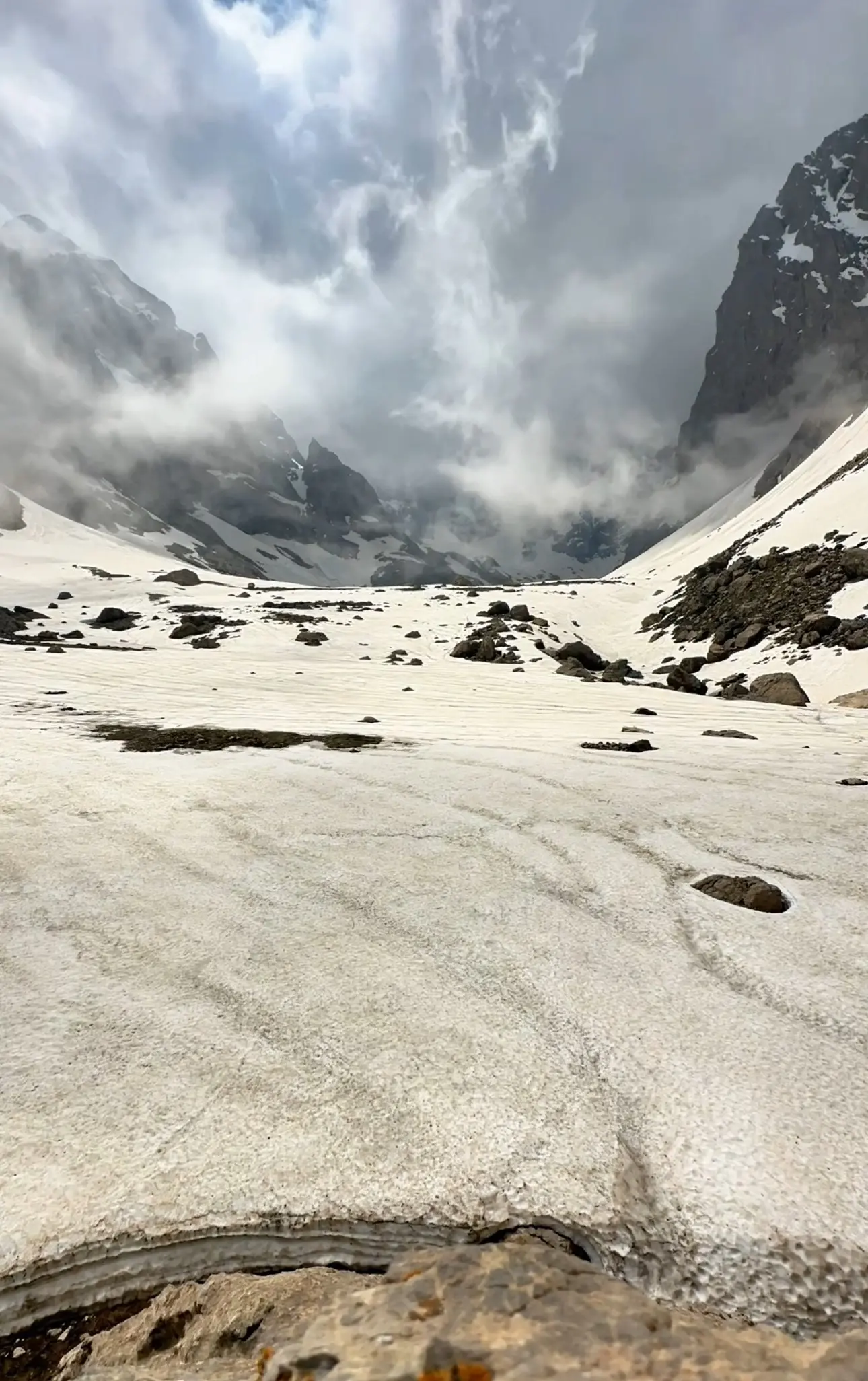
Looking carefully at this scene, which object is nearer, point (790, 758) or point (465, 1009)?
point (465, 1009)

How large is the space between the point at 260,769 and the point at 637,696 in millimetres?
11674

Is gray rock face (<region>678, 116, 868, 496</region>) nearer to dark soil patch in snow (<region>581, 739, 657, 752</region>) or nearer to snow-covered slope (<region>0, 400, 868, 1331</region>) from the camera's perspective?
dark soil patch in snow (<region>581, 739, 657, 752</region>)

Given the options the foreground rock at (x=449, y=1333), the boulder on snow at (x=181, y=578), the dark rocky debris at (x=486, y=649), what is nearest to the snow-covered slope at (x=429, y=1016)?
the foreground rock at (x=449, y=1333)

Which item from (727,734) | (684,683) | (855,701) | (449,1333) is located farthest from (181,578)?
(449,1333)

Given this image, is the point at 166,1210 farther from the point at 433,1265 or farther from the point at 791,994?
the point at 791,994

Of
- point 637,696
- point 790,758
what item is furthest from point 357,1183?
point 637,696

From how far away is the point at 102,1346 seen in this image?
6.21 ft

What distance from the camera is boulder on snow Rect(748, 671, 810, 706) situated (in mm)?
15730

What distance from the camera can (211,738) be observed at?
10188 mm

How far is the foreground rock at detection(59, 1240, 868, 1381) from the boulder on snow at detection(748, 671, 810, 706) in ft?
52.7

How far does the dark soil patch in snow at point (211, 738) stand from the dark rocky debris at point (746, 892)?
5.73 meters

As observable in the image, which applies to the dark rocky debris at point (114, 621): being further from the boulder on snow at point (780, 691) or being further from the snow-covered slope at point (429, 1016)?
the boulder on snow at point (780, 691)

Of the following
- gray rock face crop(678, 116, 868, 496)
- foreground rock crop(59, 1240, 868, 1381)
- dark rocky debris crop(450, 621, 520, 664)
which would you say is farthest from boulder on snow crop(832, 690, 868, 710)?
gray rock face crop(678, 116, 868, 496)

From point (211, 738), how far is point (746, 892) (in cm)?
825
